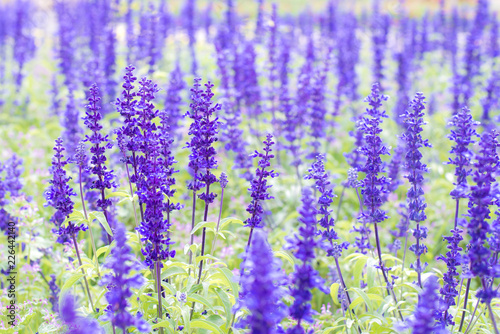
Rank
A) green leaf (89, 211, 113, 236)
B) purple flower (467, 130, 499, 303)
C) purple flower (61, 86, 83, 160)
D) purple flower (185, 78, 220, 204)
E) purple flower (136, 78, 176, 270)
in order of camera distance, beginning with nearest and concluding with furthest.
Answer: purple flower (467, 130, 499, 303) < purple flower (136, 78, 176, 270) < green leaf (89, 211, 113, 236) < purple flower (185, 78, 220, 204) < purple flower (61, 86, 83, 160)

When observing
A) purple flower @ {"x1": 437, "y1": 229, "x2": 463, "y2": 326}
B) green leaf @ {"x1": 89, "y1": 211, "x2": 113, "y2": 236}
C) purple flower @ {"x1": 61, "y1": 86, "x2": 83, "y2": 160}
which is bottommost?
purple flower @ {"x1": 437, "y1": 229, "x2": 463, "y2": 326}

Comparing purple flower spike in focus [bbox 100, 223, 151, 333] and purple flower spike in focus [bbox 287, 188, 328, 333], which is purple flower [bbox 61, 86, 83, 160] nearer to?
purple flower spike in focus [bbox 100, 223, 151, 333]

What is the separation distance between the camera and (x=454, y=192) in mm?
4121

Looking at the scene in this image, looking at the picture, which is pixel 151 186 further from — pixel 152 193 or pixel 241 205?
pixel 241 205

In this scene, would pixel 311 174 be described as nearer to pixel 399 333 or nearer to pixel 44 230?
pixel 399 333

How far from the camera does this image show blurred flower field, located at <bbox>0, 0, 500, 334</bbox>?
3467 millimetres

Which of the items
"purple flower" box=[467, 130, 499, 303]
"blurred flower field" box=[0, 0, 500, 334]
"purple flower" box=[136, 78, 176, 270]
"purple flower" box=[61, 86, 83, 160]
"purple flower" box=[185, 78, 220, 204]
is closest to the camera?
"purple flower" box=[467, 130, 499, 303]

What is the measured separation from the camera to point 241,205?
7656 millimetres

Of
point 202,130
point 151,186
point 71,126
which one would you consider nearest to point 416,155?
point 202,130

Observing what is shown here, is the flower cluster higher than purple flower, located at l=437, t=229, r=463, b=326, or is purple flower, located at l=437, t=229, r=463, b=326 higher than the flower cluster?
the flower cluster

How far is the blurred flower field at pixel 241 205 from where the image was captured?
3.47 m

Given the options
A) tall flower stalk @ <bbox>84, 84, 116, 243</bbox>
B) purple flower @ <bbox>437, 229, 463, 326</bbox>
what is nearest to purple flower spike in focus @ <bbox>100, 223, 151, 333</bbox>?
tall flower stalk @ <bbox>84, 84, 116, 243</bbox>

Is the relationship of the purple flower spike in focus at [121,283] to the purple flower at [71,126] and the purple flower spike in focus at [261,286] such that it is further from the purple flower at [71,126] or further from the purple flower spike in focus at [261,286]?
the purple flower at [71,126]

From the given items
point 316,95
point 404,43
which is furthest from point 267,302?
point 404,43
